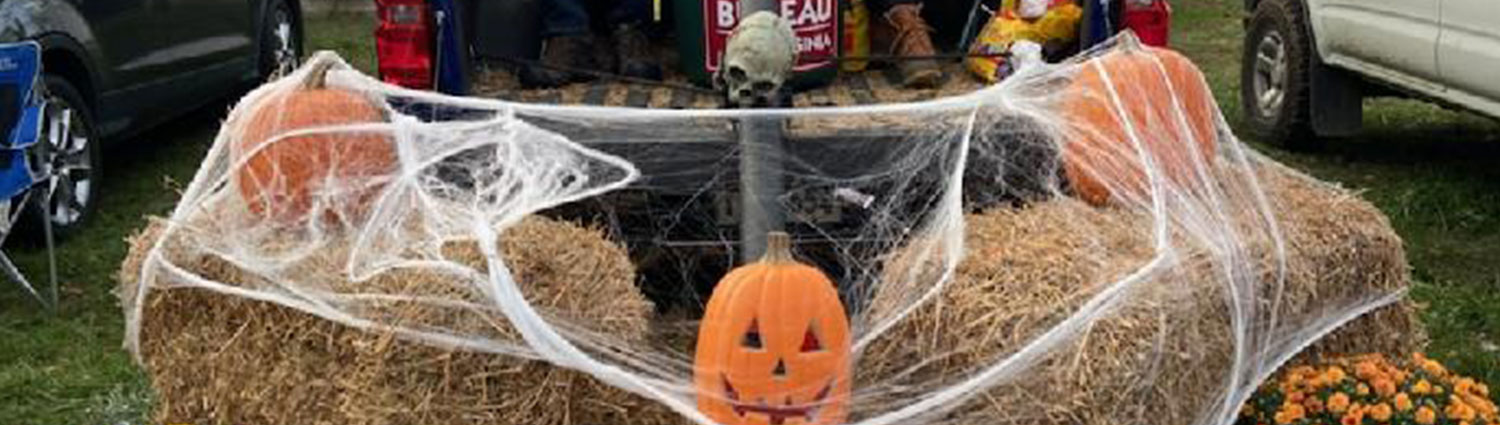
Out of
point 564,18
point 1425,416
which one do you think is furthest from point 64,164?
point 1425,416

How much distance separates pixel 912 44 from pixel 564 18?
1.26m

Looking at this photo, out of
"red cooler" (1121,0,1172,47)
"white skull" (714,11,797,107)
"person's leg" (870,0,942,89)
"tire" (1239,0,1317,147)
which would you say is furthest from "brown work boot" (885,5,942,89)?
"tire" (1239,0,1317,147)

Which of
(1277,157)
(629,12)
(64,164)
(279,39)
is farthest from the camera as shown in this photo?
(279,39)

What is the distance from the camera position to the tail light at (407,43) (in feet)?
19.4

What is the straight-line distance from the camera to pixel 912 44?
6.79 meters

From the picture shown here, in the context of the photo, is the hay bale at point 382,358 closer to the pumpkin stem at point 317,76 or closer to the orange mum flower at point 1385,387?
the pumpkin stem at point 317,76

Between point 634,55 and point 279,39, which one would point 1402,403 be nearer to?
point 634,55

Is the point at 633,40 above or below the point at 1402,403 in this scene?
above

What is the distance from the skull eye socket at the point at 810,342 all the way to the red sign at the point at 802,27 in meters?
2.27

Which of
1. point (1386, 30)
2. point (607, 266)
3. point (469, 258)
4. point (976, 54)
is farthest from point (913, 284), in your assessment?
point (1386, 30)

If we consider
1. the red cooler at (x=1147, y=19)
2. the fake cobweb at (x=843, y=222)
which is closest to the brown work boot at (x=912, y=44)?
the red cooler at (x=1147, y=19)

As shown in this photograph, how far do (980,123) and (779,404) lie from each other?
1.09 m

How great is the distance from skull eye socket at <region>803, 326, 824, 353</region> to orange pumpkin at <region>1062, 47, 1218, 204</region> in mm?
1069

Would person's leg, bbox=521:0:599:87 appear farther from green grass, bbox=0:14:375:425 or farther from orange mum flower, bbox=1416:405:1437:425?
orange mum flower, bbox=1416:405:1437:425
